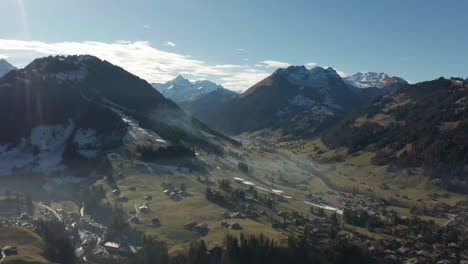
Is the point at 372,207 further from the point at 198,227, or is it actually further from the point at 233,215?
the point at 198,227

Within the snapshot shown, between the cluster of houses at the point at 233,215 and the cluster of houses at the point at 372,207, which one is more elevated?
the cluster of houses at the point at 233,215

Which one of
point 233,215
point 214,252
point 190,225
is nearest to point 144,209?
point 190,225

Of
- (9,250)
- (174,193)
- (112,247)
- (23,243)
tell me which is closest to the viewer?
(9,250)

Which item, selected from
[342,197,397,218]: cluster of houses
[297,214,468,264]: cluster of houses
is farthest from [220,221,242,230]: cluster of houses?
[342,197,397,218]: cluster of houses

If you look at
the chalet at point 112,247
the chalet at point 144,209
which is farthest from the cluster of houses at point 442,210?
the chalet at point 112,247

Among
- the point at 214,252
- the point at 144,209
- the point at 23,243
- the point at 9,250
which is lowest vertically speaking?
the point at 214,252

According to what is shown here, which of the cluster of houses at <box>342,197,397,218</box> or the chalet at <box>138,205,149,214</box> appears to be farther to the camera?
the cluster of houses at <box>342,197,397,218</box>

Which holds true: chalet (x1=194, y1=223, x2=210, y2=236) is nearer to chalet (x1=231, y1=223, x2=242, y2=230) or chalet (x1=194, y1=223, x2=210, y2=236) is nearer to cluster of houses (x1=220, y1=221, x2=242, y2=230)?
cluster of houses (x1=220, y1=221, x2=242, y2=230)

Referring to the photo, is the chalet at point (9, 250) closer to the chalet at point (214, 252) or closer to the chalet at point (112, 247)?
the chalet at point (112, 247)
